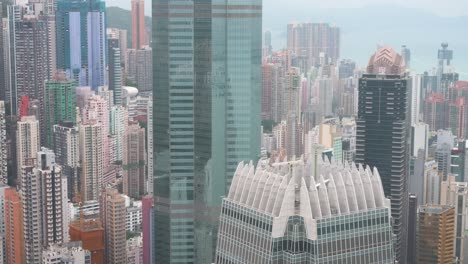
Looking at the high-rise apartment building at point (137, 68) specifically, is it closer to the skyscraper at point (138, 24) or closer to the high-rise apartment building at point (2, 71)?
the skyscraper at point (138, 24)

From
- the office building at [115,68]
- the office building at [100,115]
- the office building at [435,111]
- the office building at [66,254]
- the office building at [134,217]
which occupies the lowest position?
the office building at [66,254]

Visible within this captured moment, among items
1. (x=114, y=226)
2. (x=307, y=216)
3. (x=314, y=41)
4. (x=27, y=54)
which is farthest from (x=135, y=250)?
(x=27, y=54)

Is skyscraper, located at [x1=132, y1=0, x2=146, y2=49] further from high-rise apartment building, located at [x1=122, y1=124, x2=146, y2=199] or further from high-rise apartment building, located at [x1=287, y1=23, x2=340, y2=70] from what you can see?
high-rise apartment building, located at [x1=287, y1=23, x2=340, y2=70]

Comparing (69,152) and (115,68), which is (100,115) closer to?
(69,152)

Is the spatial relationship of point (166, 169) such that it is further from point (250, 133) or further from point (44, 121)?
point (44, 121)

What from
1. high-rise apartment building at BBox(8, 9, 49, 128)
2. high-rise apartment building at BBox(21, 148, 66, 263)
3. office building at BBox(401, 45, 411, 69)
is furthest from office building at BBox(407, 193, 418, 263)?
high-rise apartment building at BBox(8, 9, 49, 128)

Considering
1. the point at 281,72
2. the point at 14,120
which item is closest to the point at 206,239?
the point at 281,72

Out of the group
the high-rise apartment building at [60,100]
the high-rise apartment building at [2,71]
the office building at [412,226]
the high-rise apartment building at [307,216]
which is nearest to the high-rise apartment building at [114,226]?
the office building at [412,226]
